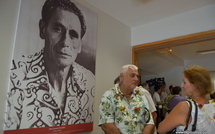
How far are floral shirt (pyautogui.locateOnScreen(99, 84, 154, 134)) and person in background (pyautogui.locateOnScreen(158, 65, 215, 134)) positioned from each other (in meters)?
0.59

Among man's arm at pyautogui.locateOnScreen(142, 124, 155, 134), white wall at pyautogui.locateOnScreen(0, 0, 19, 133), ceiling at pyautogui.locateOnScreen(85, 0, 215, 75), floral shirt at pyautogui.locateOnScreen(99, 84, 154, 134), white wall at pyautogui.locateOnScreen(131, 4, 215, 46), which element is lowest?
man's arm at pyautogui.locateOnScreen(142, 124, 155, 134)

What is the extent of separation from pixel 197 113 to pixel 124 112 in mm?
834

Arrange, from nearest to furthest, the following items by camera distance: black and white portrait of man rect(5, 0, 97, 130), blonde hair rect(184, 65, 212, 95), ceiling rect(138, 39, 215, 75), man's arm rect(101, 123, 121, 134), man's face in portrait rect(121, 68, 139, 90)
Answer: blonde hair rect(184, 65, 212, 95), black and white portrait of man rect(5, 0, 97, 130), man's arm rect(101, 123, 121, 134), man's face in portrait rect(121, 68, 139, 90), ceiling rect(138, 39, 215, 75)

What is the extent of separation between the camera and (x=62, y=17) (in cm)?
203

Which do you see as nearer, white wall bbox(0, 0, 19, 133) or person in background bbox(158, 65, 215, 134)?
person in background bbox(158, 65, 215, 134)

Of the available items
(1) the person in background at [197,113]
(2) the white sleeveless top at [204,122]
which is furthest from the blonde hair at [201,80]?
(2) the white sleeveless top at [204,122]

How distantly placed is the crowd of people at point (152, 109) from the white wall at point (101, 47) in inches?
20.5

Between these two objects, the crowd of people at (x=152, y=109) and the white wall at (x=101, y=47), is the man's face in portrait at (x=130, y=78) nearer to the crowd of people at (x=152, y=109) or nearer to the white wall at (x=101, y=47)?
the crowd of people at (x=152, y=109)

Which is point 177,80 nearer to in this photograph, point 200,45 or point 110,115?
point 200,45

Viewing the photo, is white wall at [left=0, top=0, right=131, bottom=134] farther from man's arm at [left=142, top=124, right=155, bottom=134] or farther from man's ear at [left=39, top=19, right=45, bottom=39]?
man's arm at [left=142, top=124, right=155, bottom=134]

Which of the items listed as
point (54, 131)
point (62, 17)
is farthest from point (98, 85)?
point (62, 17)

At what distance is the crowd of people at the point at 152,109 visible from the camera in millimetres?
1116

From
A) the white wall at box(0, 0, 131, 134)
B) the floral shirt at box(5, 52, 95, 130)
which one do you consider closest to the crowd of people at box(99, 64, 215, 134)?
the floral shirt at box(5, 52, 95, 130)

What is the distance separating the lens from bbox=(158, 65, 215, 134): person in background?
1.11 meters
